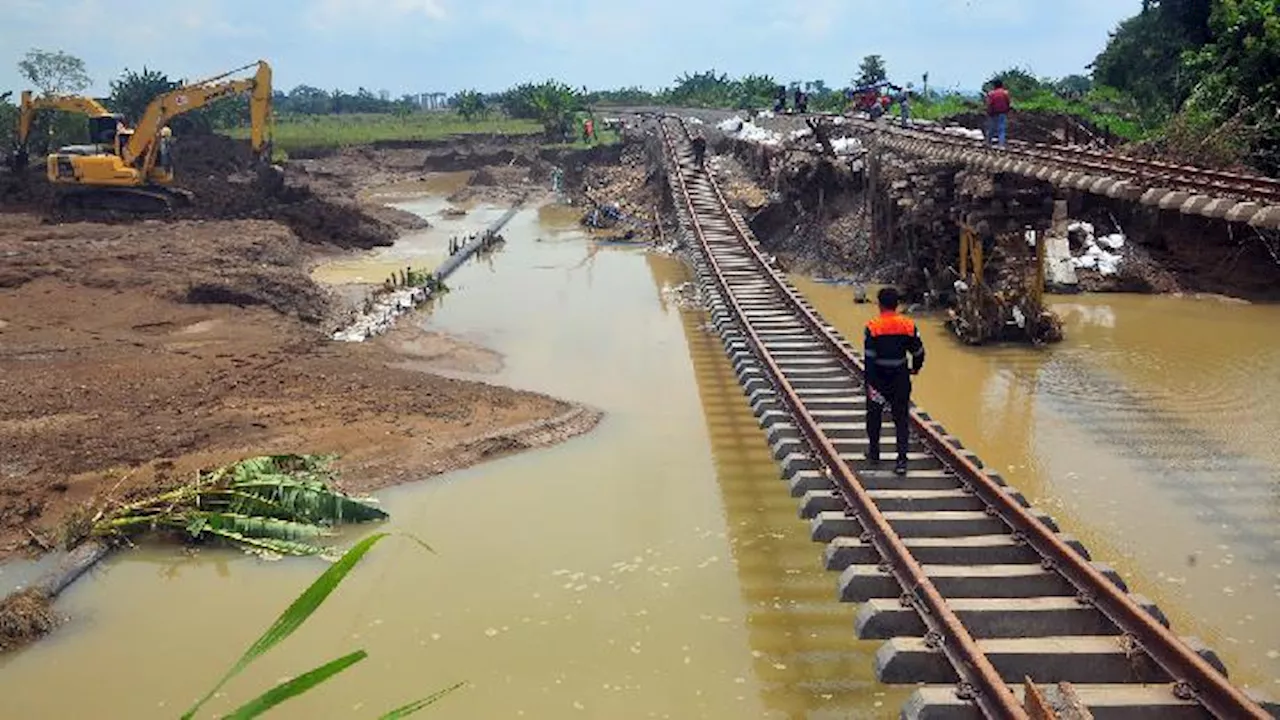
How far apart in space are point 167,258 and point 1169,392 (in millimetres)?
18673

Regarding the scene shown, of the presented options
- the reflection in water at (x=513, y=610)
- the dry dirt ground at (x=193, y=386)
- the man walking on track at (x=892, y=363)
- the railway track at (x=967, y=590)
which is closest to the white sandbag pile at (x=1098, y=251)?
the reflection in water at (x=513, y=610)

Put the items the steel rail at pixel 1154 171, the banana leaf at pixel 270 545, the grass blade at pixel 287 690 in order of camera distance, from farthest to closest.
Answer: the steel rail at pixel 1154 171, the banana leaf at pixel 270 545, the grass blade at pixel 287 690

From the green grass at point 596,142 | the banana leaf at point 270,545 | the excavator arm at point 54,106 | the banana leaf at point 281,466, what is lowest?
the banana leaf at point 270,545

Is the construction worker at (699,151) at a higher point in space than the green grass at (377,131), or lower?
lower

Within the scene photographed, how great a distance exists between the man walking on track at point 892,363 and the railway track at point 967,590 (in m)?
0.46

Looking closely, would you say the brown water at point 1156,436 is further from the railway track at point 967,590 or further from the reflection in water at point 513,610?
the reflection in water at point 513,610

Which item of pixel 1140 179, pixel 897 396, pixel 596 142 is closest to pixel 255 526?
pixel 897 396

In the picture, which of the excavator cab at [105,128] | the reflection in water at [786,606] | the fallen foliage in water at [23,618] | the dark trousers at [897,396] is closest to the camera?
the reflection in water at [786,606]

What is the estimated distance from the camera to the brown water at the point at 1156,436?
26.6 feet

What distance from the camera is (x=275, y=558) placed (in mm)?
8922

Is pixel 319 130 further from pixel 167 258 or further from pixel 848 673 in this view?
pixel 848 673

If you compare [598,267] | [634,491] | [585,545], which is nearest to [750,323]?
[634,491]

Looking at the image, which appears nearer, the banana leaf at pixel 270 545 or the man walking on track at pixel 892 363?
the man walking on track at pixel 892 363

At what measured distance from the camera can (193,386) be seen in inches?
521
